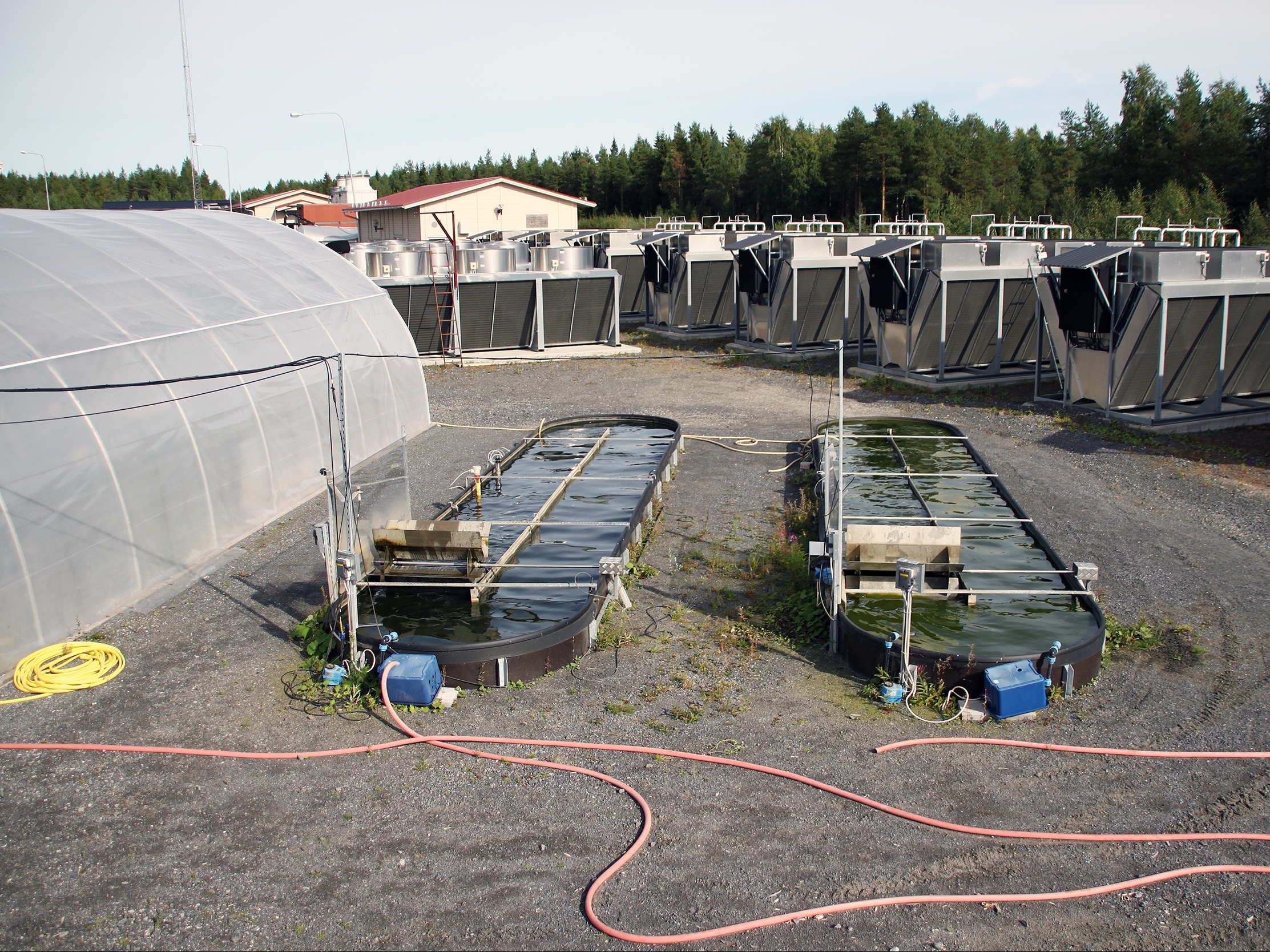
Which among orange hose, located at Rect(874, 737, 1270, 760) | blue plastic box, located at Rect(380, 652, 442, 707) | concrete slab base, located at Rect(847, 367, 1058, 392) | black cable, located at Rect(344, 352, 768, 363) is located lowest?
orange hose, located at Rect(874, 737, 1270, 760)

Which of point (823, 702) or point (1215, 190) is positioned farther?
point (1215, 190)

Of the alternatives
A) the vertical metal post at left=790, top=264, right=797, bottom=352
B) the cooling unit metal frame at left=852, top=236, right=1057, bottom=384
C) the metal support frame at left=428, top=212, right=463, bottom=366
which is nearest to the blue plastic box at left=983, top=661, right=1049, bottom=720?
the cooling unit metal frame at left=852, top=236, right=1057, bottom=384

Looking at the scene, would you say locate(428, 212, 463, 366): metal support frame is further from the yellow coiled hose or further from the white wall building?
the white wall building

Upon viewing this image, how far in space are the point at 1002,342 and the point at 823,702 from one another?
18.4 meters

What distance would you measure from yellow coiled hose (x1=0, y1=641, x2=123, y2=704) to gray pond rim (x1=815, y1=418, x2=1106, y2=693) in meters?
7.33

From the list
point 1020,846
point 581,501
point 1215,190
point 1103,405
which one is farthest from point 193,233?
point 1215,190

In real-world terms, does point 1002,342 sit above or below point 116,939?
above

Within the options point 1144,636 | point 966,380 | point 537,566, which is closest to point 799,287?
point 966,380

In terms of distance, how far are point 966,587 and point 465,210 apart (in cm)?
4803

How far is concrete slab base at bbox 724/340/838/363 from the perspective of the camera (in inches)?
1108

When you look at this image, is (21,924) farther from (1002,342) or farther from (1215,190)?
(1215,190)

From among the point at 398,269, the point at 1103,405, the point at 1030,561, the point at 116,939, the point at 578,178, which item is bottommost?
the point at 116,939

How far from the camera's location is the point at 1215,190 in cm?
4231

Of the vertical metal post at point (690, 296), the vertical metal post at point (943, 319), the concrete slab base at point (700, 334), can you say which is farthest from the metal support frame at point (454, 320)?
the vertical metal post at point (943, 319)
